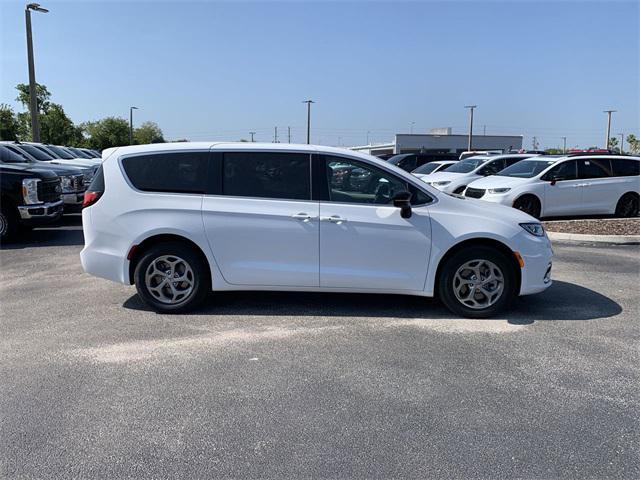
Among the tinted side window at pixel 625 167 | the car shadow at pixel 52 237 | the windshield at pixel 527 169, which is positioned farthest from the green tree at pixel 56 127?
the tinted side window at pixel 625 167

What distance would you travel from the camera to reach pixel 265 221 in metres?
5.26

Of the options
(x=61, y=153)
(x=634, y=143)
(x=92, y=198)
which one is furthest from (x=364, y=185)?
(x=634, y=143)

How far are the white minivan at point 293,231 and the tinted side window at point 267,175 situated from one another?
10 mm

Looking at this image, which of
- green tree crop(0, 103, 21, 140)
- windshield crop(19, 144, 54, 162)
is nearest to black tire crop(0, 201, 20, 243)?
windshield crop(19, 144, 54, 162)

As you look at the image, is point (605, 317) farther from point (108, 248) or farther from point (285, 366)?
point (108, 248)

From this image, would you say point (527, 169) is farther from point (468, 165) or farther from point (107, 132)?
point (107, 132)

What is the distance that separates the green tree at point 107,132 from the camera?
6469 centimetres

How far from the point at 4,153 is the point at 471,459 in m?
12.7

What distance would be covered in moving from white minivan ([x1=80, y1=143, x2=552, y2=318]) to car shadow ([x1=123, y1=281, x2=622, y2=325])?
A: 0.28 meters

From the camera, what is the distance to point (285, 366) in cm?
420

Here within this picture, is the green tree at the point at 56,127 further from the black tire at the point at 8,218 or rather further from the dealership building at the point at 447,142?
the dealership building at the point at 447,142

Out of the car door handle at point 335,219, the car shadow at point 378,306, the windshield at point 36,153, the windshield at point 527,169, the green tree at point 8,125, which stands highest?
the green tree at point 8,125

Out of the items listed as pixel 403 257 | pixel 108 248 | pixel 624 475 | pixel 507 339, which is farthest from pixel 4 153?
pixel 624 475

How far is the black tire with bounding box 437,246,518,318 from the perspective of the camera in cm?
526
